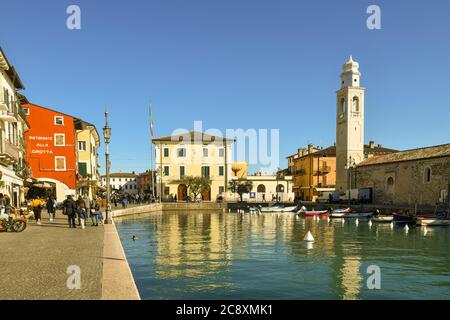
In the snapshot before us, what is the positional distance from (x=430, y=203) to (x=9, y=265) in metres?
42.1

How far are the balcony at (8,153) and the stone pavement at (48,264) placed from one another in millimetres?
9695

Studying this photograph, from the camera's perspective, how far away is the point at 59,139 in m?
41.8

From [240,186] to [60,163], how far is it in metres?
30.0

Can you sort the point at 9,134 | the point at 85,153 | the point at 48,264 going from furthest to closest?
1. the point at 85,153
2. the point at 9,134
3. the point at 48,264

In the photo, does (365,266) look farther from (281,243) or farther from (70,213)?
(70,213)

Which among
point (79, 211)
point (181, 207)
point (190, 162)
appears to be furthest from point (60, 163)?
point (190, 162)

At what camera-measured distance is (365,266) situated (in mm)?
14398

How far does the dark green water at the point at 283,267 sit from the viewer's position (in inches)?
420

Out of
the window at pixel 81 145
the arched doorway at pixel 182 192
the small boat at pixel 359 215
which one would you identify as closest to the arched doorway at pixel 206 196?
the arched doorway at pixel 182 192

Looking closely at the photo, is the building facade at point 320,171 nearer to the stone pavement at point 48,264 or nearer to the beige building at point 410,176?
the beige building at point 410,176

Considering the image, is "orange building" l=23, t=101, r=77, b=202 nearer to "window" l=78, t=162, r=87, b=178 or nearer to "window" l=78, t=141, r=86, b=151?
"window" l=78, t=162, r=87, b=178

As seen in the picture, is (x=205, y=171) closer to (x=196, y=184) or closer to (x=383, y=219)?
(x=196, y=184)

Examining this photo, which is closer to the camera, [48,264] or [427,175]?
[48,264]

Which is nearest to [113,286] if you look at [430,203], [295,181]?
[430,203]
